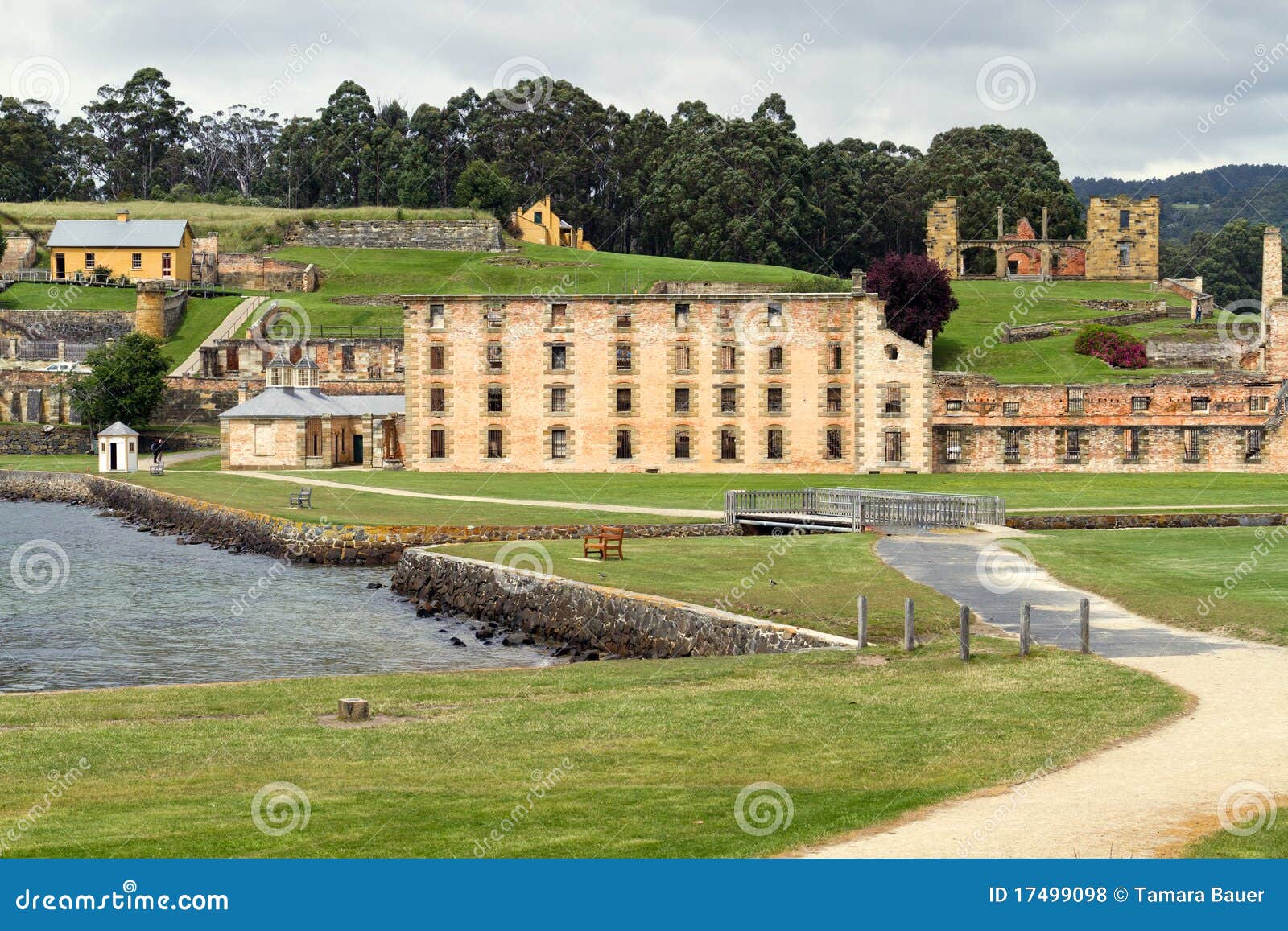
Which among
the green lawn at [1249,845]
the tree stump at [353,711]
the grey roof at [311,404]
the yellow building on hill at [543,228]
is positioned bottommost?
the tree stump at [353,711]

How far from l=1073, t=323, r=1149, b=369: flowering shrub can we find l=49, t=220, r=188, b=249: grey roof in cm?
7653

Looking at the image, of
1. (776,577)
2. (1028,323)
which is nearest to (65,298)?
(1028,323)

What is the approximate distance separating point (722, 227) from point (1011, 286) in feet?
91.8

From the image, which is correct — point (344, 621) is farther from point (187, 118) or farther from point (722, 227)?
point (187, 118)

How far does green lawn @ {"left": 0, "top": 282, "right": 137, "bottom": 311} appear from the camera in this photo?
4936 inches

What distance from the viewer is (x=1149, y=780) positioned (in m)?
16.9

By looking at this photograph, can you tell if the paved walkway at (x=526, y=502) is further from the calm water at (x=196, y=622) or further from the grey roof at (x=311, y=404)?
the calm water at (x=196, y=622)

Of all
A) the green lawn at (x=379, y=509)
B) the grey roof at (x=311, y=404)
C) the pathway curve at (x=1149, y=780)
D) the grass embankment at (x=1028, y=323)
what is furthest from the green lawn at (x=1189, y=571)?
the grey roof at (x=311, y=404)

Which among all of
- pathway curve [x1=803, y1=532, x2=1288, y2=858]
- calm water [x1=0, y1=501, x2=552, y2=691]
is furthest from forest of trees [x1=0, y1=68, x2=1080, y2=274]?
pathway curve [x1=803, y1=532, x2=1288, y2=858]

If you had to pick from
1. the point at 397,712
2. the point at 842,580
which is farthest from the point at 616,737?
the point at 842,580

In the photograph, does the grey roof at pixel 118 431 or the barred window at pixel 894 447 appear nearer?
the barred window at pixel 894 447

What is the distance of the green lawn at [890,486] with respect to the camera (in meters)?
62.4

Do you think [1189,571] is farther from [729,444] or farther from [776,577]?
[729,444]

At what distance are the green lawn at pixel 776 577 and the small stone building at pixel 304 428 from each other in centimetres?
3660
